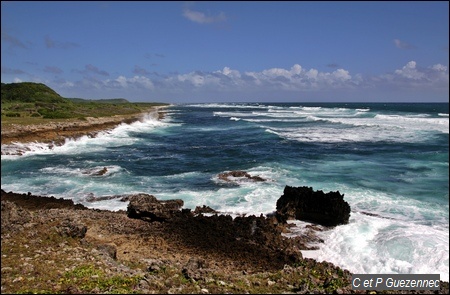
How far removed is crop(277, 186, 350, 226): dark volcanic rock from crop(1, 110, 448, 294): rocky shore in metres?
0.05

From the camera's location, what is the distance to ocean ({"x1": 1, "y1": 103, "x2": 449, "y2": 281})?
1600 cm

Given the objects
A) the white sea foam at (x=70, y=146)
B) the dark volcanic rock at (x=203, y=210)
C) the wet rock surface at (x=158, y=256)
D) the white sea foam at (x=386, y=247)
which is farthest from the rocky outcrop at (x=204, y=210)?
the white sea foam at (x=70, y=146)

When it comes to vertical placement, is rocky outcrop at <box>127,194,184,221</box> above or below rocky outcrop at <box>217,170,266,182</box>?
above

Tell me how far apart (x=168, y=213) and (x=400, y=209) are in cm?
1327

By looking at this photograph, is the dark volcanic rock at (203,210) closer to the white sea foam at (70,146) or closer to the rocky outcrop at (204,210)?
the rocky outcrop at (204,210)

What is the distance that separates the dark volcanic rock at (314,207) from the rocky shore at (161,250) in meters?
0.05

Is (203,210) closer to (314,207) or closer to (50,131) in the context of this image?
(314,207)

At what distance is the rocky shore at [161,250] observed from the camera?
9750 mm

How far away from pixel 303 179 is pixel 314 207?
8597mm

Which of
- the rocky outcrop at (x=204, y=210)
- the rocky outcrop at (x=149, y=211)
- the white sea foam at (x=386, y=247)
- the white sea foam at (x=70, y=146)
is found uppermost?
the white sea foam at (x=70, y=146)

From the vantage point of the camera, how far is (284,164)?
34.0 m

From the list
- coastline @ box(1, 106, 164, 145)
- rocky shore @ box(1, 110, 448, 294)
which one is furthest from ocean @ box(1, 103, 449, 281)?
rocky shore @ box(1, 110, 448, 294)

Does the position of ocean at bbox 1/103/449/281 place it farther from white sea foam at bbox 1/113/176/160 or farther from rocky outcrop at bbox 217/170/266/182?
rocky outcrop at bbox 217/170/266/182

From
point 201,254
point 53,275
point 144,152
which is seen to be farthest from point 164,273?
point 144,152
